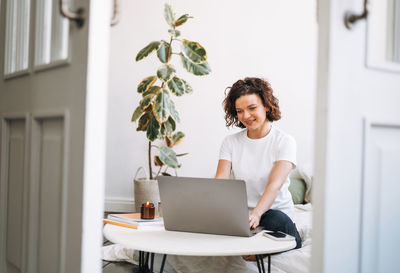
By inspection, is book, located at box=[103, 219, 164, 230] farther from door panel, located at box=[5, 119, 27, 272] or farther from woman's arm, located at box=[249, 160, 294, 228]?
door panel, located at box=[5, 119, 27, 272]

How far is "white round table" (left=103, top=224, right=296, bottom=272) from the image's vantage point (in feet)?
4.56

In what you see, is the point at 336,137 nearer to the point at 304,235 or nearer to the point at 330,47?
the point at 330,47

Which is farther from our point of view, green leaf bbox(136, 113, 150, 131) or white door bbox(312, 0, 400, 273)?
green leaf bbox(136, 113, 150, 131)

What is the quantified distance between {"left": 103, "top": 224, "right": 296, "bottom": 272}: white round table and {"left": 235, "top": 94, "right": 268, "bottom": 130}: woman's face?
820mm

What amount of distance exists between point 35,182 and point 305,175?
2.82 meters

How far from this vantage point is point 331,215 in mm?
Result: 917

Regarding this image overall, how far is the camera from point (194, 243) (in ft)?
4.88

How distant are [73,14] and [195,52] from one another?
8.27 feet

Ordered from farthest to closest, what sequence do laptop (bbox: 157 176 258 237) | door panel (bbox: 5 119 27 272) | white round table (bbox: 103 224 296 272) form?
laptop (bbox: 157 176 258 237) → white round table (bbox: 103 224 296 272) → door panel (bbox: 5 119 27 272)

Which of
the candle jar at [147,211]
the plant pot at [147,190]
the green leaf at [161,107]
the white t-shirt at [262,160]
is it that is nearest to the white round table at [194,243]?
the candle jar at [147,211]

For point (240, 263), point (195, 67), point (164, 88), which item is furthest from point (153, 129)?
point (240, 263)

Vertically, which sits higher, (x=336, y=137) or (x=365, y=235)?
(x=336, y=137)

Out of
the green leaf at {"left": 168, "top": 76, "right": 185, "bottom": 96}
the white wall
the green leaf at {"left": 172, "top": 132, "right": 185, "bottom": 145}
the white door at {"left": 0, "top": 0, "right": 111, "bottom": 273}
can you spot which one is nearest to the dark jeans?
the white door at {"left": 0, "top": 0, "right": 111, "bottom": 273}

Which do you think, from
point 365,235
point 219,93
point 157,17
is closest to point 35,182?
point 365,235
